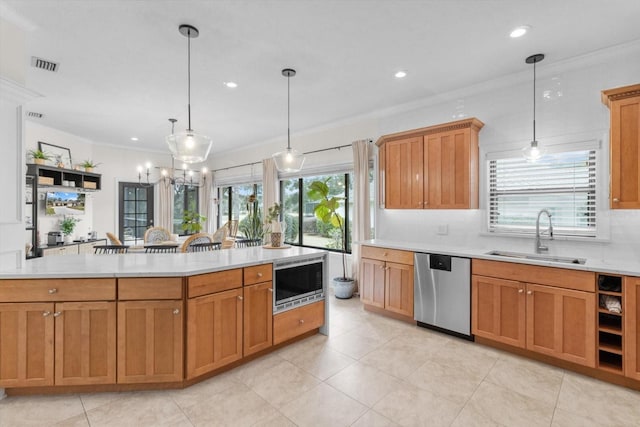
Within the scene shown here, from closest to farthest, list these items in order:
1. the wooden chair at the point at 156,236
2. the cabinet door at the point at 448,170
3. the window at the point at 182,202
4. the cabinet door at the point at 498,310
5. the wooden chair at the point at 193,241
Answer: the cabinet door at the point at 498,310 → the cabinet door at the point at 448,170 → the wooden chair at the point at 193,241 → the wooden chair at the point at 156,236 → the window at the point at 182,202

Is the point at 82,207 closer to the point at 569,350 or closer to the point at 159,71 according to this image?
the point at 159,71

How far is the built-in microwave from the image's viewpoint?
2.91 metres

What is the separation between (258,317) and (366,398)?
3.71ft

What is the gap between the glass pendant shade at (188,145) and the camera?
2502mm

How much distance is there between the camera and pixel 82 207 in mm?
5914

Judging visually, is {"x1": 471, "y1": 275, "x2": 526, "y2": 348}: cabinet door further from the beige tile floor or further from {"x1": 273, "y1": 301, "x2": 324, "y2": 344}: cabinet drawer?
{"x1": 273, "y1": 301, "x2": 324, "y2": 344}: cabinet drawer

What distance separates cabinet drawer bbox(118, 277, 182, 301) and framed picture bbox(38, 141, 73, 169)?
443 cm

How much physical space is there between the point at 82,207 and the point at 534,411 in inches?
295

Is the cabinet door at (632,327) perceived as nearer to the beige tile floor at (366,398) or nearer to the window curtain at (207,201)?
the beige tile floor at (366,398)

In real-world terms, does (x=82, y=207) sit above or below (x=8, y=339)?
above

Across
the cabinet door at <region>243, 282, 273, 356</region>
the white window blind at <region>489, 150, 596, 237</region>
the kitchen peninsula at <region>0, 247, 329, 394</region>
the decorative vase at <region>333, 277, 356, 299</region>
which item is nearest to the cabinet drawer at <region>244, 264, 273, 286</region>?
the cabinet door at <region>243, 282, 273, 356</region>

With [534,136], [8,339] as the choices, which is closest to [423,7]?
[534,136]

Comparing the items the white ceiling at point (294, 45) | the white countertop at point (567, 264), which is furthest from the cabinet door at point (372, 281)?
the white ceiling at point (294, 45)

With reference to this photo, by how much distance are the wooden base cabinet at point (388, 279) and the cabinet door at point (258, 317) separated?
164 centimetres
